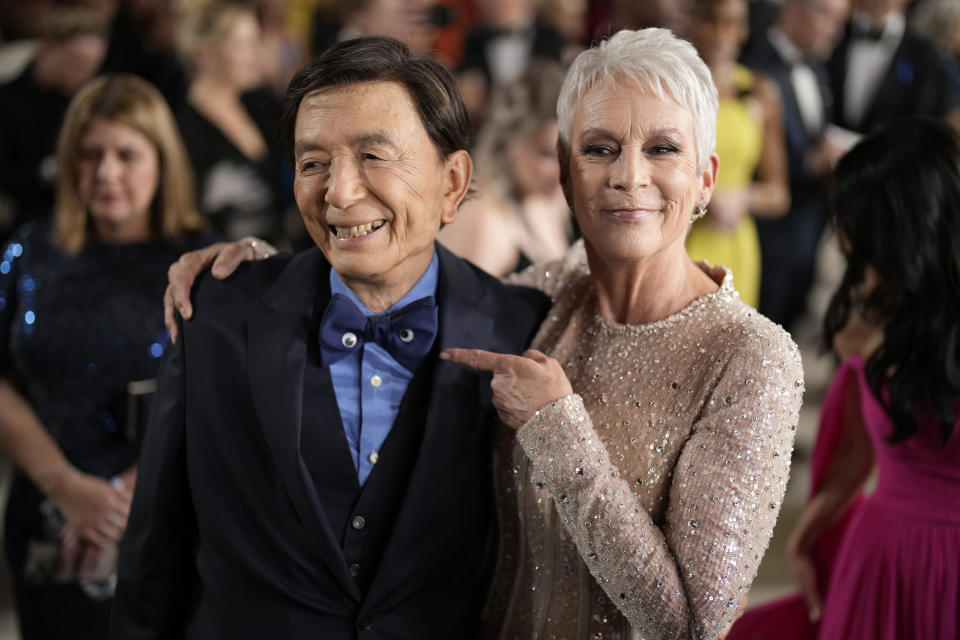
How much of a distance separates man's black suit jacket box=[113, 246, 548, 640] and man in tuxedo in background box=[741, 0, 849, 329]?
12.4 ft

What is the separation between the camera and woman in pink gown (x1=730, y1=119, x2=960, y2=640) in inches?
85.7

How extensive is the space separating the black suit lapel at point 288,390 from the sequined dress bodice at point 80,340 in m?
0.97

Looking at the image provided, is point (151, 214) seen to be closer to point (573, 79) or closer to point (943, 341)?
point (573, 79)

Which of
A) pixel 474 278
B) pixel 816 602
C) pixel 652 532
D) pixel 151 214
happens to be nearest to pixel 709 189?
pixel 474 278

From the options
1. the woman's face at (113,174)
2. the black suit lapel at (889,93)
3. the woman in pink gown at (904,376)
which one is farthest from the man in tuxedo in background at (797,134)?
the woman's face at (113,174)

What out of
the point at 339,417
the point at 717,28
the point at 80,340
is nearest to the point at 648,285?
the point at 339,417

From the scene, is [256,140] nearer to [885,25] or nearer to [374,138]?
[374,138]

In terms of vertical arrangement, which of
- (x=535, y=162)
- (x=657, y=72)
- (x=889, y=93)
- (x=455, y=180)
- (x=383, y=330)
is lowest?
(x=889, y=93)

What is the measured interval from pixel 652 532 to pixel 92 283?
1.61m

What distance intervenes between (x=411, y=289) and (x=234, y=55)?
10.2 feet

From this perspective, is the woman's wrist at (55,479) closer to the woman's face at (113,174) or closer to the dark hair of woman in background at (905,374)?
the woman's face at (113,174)

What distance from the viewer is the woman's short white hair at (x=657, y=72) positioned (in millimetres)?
1609

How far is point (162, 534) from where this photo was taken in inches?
67.0

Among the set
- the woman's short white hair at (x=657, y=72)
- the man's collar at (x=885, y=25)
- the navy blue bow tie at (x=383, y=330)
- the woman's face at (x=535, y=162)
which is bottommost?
the woman's face at (x=535, y=162)
